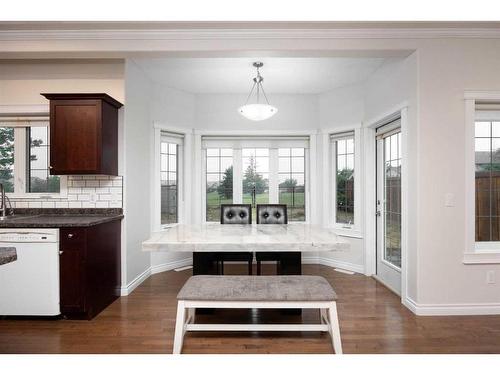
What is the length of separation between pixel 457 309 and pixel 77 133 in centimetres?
397

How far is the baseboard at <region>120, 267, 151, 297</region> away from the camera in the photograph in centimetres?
331

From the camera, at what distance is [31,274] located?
104 inches

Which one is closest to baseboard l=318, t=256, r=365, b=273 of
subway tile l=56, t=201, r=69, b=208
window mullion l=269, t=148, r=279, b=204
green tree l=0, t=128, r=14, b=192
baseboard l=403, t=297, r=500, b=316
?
window mullion l=269, t=148, r=279, b=204

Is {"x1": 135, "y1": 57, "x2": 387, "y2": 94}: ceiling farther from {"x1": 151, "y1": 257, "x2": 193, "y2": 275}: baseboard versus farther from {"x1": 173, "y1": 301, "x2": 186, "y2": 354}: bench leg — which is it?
{"x1": 173, "y1": 301, "x2": 186, "y2": 354}: bench leg

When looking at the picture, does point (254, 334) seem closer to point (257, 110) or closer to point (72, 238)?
point (72, 238)

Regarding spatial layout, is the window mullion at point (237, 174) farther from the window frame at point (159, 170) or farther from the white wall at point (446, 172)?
the white wall at point (446, 172)

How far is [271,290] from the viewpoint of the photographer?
2.10 metres

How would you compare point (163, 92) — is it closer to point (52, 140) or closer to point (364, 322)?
point (52, 140)

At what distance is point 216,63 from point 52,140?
6.28 feet

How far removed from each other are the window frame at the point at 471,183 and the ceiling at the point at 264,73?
3.58 ft

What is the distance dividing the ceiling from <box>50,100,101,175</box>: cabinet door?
93cm

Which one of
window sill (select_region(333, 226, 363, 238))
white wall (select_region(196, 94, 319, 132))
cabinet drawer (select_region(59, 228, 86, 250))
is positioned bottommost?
window sill (select_region(333, 226, 363, 238))

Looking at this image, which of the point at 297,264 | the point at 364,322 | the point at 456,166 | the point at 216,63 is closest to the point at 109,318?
the point at 297,264

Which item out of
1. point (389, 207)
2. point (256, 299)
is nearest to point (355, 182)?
point (389, 207)
